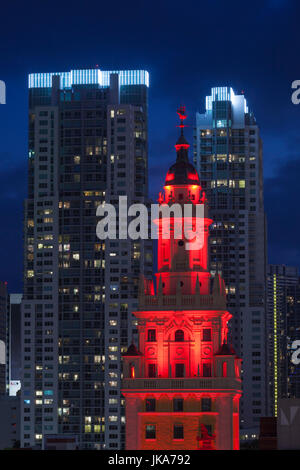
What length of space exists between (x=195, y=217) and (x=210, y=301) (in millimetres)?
6863

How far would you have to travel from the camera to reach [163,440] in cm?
9519

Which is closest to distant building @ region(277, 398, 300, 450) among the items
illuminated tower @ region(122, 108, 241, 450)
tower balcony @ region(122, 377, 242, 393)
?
illuminated tower @ region(122, 108, 241, 450)

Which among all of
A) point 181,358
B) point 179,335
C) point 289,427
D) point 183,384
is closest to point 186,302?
point 179,335

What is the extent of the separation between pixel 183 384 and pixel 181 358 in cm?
222

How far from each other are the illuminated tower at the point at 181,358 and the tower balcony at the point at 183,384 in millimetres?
78

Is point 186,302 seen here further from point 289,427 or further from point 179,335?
point 289,427

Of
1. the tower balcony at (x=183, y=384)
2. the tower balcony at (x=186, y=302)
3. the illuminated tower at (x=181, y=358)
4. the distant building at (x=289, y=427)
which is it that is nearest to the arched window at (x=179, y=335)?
the illuminated tower at (x=181, y=358)

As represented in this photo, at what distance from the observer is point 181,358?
96.5 metres
